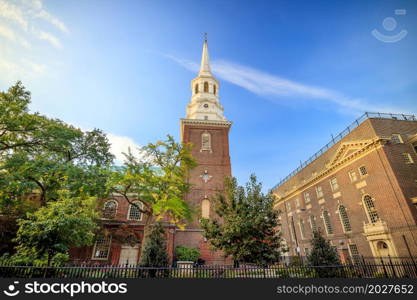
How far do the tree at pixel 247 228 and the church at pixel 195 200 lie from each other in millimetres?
4047

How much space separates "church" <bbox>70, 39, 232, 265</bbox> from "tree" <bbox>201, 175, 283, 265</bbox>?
405 cm

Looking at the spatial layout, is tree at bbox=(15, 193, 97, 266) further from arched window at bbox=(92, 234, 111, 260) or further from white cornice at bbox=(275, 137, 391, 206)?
white cornice at bbox=(275, 137, 391, 206)

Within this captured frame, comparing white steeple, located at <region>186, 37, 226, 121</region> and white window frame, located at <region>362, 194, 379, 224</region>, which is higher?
white steeple, located at <region>186, 37, 226, 121</region>

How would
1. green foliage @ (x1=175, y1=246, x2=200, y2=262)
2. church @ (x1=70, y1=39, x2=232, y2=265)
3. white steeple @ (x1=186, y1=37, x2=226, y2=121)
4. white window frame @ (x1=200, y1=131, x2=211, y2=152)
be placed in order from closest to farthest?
1. green foliage @ (x1=175, y1=246, x2=200, y2=262)
2. church @ (x1=70, y1=39, x2=232, y2=265)
3. white window frame @ (x1=200, y1=131, x2=211, y2=152)
4. white steeple @ (x1=186, y1=37, x2=226, y2=121)

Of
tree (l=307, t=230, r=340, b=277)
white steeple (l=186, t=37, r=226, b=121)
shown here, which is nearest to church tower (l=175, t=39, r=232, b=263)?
white steeple (l=186, t=37, r=226, b=121)

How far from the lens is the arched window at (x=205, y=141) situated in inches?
1166

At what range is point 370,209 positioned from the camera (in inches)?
893

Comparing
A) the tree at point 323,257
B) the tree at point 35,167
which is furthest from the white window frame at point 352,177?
the tree at point 35,167

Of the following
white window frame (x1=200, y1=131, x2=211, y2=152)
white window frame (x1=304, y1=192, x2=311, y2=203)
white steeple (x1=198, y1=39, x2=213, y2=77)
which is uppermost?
white steeple (x1=198, y1=39, x2=213, y2=77)

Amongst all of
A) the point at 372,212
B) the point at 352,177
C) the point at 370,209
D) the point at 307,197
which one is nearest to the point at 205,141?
the point at 352,177

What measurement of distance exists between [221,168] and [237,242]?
1480 centimetres

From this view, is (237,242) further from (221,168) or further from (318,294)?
(221,168)

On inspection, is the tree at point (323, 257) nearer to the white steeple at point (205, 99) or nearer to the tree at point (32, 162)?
the tree at point (32, 162)

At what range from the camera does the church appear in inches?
920
